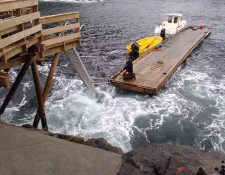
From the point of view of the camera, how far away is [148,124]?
12.9m

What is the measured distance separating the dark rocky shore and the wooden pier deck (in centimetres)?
733

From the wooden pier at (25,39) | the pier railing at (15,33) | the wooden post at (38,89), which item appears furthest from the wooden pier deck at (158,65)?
the pier railing at (15,33)

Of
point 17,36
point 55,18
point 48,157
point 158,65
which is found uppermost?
point 55,18

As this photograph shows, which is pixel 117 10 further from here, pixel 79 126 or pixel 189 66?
pixel 79 126

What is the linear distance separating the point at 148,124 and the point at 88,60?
11.3 metres

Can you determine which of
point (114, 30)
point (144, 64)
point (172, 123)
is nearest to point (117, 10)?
point (114, 30)

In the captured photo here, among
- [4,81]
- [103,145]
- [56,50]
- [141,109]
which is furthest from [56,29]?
[141,109]

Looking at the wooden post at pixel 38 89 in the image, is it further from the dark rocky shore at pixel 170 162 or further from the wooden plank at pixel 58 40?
the dark rocky shore at pixel 170 162

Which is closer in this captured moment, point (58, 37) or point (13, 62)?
point (13, 62)

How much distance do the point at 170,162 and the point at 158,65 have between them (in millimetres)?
12429

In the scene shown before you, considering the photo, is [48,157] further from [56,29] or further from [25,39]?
[56,29]

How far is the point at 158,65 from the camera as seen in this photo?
18.5 meters

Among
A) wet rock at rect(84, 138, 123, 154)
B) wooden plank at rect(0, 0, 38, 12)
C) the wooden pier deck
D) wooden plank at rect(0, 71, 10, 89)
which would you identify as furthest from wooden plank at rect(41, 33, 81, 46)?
the wooden pier deck

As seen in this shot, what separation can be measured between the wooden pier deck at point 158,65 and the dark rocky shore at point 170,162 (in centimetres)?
733
